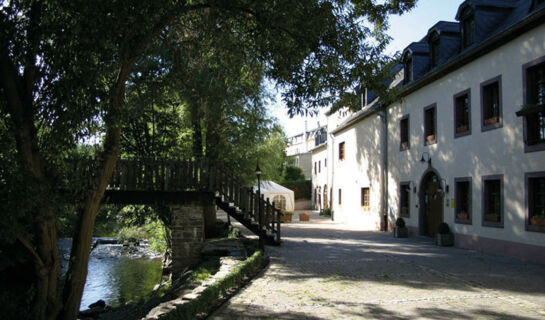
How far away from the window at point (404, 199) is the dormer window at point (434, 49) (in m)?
4.76

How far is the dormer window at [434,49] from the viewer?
54.4 feet

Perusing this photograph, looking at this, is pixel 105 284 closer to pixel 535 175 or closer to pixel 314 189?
pixel 535 175

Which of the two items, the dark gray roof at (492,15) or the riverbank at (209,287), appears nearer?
the riverbank at (209,287)

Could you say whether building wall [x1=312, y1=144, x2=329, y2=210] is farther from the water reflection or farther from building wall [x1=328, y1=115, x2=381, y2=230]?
the water reflection

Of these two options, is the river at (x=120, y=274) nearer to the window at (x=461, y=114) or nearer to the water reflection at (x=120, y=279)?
the water reflection at (x=120, y=279)

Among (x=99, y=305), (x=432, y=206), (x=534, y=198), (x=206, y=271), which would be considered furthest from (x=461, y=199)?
(x=99, y=305)

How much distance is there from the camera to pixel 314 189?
44156mm

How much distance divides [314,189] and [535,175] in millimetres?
33325

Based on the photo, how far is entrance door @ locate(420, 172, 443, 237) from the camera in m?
16.1

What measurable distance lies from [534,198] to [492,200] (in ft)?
6.13

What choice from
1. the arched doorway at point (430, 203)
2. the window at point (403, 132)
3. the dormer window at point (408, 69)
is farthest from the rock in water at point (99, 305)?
the dormer window at point (408, 69)

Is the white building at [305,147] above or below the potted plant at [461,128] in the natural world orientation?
above

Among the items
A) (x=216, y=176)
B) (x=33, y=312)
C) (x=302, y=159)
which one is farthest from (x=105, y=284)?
(x=302, y=159)

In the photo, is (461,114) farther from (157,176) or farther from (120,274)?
(120,274)
